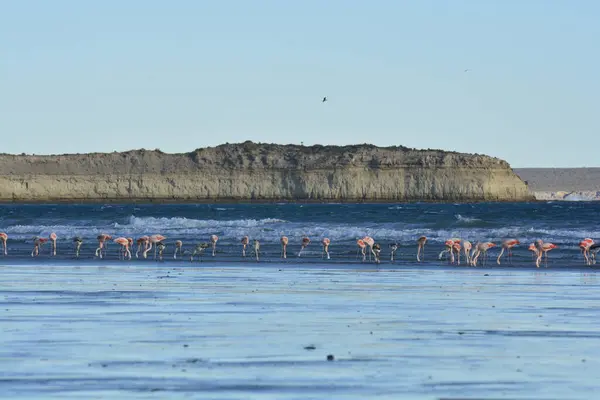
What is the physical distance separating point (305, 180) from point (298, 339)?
177406 mm

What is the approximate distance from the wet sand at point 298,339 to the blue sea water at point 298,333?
0.07ft

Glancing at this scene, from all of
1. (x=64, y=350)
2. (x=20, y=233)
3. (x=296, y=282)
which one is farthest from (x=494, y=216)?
→ (x=64, y=350)

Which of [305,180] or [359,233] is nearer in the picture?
[359,233]

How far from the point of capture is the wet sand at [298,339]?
11.8 metres

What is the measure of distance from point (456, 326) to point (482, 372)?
12.4 ft

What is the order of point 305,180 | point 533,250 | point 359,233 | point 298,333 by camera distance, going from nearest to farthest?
1. point 298,333
2. point 533,250
3. point 359,233
4. point 305,180

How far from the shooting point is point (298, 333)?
50.8 feet

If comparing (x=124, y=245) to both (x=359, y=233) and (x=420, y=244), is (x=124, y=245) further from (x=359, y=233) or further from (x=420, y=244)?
(x=359, y=233)

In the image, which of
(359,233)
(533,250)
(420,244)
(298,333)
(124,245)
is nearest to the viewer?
(298,333)

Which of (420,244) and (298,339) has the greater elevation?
(420,244)

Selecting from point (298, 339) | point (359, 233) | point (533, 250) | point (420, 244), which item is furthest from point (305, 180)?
point (298, 339)

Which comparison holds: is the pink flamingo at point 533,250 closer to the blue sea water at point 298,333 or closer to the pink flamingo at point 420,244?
the pink flamingo at point 420,244

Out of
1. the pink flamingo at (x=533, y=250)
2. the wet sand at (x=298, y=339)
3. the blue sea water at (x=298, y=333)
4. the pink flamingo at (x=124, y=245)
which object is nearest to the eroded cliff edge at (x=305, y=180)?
the pink flamingo at (x=124, y=245)

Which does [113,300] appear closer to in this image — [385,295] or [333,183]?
[385,295]
